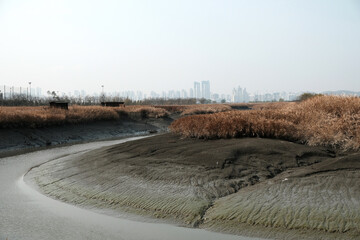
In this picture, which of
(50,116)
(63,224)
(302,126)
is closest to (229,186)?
(63,224)

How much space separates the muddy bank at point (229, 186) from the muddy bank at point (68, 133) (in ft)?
27.8

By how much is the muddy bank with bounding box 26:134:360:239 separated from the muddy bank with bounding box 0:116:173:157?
8.48m

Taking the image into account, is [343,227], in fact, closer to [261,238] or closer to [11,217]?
[261,238]

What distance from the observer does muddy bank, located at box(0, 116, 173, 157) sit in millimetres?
18991

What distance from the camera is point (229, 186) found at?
7.68 m

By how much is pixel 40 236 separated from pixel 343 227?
5.25m

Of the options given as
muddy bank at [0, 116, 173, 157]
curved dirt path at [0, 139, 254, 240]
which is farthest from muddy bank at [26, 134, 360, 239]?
muddy bank at [0, 116, 173, 157]

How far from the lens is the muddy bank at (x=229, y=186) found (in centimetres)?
621

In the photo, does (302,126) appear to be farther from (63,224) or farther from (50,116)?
(50,116)

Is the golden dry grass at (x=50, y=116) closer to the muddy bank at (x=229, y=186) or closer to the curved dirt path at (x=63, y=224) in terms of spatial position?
the muddy bank at (x=229, y=186)

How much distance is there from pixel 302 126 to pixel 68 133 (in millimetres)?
16564

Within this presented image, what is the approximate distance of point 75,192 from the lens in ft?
29.0

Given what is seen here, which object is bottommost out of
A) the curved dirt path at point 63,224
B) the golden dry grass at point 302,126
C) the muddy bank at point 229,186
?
the curved dirt path at point 63,224

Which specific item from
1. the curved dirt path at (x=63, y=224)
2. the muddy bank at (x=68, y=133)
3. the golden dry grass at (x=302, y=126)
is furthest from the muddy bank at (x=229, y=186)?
the muddy bank at (x=68, y=133)
